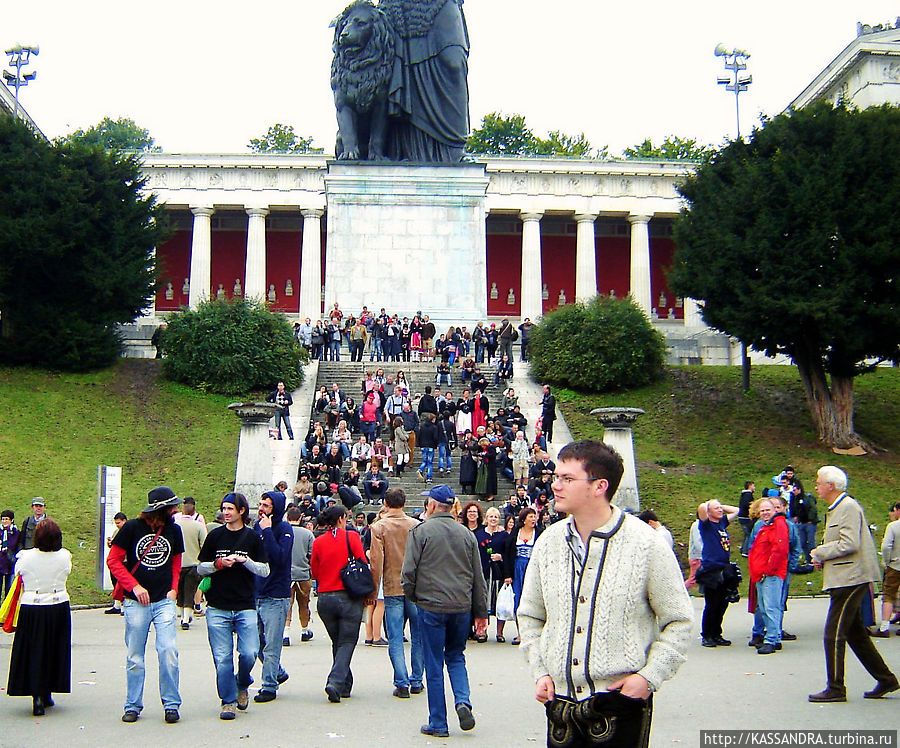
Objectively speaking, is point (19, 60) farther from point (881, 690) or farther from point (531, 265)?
point (881, 690)

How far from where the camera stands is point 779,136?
3042 cm

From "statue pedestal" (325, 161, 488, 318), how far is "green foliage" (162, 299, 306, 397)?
195cm

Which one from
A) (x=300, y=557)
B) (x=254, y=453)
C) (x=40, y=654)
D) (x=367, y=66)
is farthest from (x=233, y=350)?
(x=40, y=654)

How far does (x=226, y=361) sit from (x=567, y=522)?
1035 inches

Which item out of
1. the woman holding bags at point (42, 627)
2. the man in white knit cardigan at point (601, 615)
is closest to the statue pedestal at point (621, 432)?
the woman holding bags at point (42, 627)

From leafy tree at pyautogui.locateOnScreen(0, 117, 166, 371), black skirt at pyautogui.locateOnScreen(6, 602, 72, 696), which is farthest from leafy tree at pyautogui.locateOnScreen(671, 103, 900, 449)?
black skirt at pyautogui.locateOnScreen(6, 602, 72, 696)

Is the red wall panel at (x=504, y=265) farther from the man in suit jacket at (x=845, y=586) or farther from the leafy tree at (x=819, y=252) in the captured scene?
the man in suit jacket at (x=845, y=586)

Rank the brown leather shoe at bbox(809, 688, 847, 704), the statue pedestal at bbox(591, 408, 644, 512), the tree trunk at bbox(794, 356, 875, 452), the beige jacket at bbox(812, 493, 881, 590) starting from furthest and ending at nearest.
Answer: the tree trunk at bbox(794, 356, 875, 452)
the statue pedestal at bbox(591, 408, 644, 512)
the beige jacket at bbox(812, 493, 881, 590)
the brown leather shoe at bbox(809, 688, 847, 704)

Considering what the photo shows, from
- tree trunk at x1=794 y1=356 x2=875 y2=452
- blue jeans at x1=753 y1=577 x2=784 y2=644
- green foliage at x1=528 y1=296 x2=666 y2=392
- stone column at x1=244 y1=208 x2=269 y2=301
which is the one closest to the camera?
blue jeans at x1=753 y1=577 x2=784 y2=644

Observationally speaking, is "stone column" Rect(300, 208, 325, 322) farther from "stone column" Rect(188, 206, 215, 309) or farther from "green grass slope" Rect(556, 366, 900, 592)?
"green grass slope" Rect(556, 366, 900, 592)

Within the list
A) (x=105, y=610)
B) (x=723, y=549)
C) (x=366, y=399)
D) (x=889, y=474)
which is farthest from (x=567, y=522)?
(x=889, y=474)

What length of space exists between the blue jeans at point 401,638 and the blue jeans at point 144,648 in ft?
6.03

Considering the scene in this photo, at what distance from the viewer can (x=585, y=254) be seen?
60.0 meters

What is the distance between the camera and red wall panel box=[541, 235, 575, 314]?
205ft
